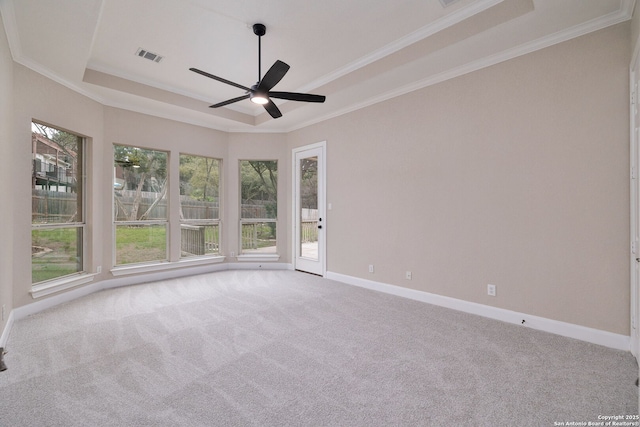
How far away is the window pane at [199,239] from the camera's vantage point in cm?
536

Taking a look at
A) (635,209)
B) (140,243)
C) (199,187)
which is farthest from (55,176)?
(635,209)

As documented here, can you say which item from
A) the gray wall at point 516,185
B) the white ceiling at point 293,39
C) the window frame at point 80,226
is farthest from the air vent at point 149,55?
the gray wall at point 516,185

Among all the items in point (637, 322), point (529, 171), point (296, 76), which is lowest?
point (637, 322)

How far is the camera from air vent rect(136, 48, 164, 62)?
3.48m

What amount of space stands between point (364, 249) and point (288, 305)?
4.94 feet

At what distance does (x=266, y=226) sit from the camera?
5965mm

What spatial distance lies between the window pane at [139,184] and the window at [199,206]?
330 mm

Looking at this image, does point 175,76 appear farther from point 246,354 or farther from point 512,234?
point 512,234

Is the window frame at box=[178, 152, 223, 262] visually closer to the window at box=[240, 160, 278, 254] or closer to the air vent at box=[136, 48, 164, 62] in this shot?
the window at box=[240, 160, 278, 254]

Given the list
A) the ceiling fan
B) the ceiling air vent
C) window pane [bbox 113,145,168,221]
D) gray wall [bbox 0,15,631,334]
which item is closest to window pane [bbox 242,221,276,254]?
window pane [bbox 113,145,168,221]

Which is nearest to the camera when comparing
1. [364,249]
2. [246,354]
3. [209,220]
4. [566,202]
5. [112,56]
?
[246,354]

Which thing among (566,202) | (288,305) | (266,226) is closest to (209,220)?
(266,226)

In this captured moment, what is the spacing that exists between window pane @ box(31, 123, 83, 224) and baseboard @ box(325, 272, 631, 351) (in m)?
4.29

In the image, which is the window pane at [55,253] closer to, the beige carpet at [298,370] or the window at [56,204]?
the window at [56,204]
